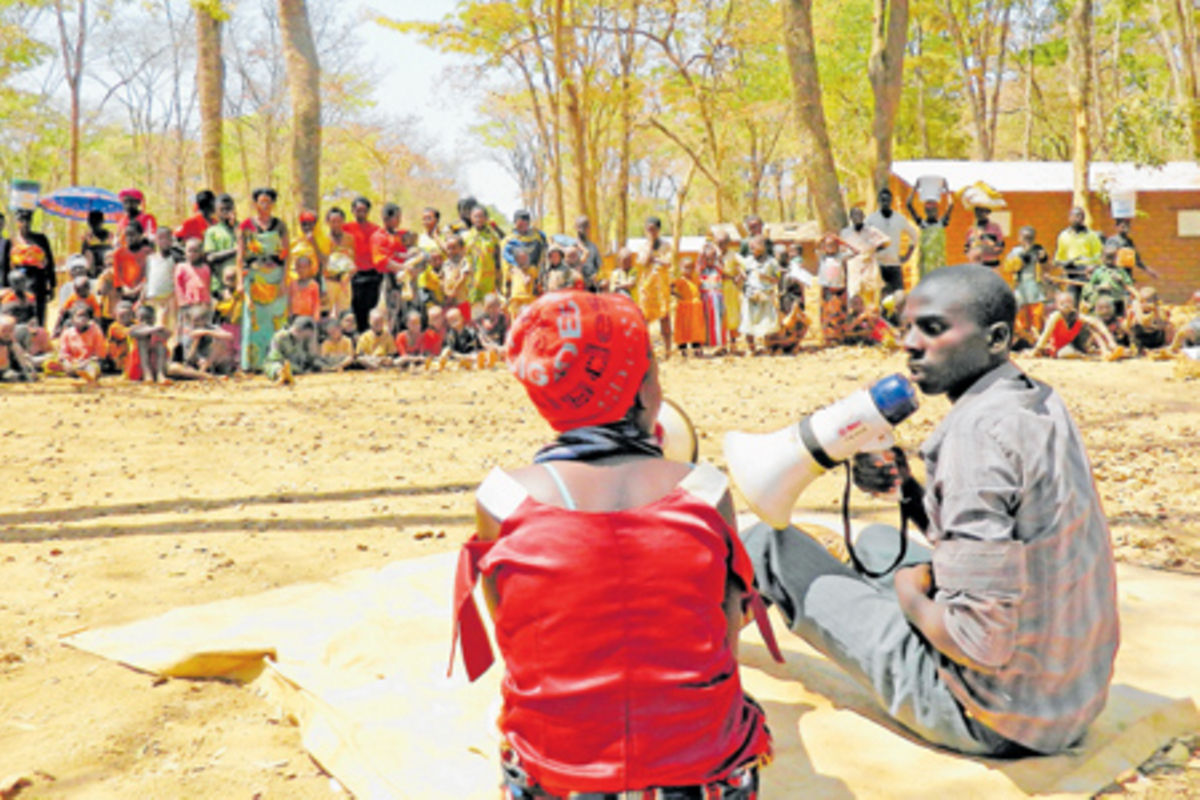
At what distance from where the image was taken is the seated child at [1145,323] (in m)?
10.7

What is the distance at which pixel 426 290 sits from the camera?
36.8 ft

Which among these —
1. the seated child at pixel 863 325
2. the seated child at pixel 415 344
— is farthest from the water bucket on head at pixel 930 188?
the seated child at pixel 415 344

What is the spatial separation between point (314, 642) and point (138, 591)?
119 cm

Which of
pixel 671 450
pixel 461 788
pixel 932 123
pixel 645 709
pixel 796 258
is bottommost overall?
pixel 461 788

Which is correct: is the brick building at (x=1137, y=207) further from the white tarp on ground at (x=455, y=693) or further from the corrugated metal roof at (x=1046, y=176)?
the white tarp on ground at (x=455, y=693)

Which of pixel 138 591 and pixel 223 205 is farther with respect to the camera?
pixel 223 205

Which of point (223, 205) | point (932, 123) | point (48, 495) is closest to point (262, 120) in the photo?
point (932, 123)

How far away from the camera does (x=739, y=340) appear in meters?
13.1

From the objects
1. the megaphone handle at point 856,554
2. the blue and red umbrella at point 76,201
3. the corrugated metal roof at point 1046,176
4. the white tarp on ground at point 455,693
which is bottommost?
the white tarp on ground at point 455,693

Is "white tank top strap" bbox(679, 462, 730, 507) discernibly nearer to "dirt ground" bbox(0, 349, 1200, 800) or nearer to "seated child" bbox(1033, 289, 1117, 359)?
"dirt ground" bbox(0, 349, 1200, 800)

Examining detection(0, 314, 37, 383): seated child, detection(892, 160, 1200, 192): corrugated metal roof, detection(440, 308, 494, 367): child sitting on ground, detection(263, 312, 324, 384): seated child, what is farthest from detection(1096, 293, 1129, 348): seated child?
detection(0, 314, 37, 383): seated child

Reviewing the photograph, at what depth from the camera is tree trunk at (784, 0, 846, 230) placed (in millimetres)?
13617

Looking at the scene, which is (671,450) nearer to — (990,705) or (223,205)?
(990,705)

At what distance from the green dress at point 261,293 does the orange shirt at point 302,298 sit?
75 millimetres
